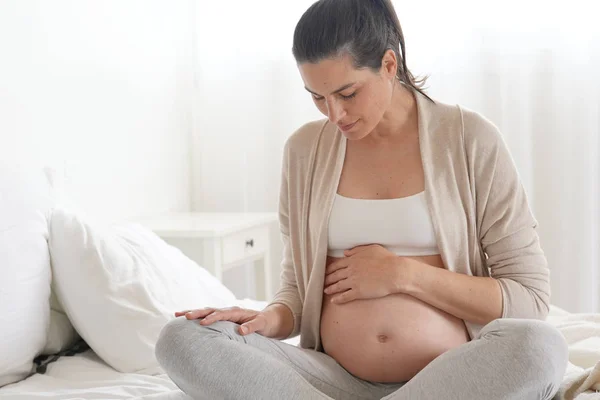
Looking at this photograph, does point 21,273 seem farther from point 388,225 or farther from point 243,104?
point 243,104

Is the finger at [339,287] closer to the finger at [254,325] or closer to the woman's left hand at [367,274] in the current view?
the woman's left hand at [367,274]

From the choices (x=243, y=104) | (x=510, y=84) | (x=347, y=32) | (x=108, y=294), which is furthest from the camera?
(x=243, y=104)

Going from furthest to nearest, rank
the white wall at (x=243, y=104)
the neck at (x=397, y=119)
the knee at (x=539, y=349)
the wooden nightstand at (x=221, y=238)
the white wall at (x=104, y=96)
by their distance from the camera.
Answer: the white wall at (x=243, y=104) → the wooden nightstand at (x=221, y=238) → the white wall at (x=104, y=96) → the neck at (x=397, y=119) → the knee at (x=539, y=349)

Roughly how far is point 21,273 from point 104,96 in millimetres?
1092

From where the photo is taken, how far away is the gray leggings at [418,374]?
43.3 inches

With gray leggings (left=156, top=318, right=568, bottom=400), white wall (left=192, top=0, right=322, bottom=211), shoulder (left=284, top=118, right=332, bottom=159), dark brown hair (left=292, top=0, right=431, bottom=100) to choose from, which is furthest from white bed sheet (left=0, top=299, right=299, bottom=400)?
white wall (left=192, top=0, right=322, bottom=211)

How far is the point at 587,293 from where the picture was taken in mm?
2941

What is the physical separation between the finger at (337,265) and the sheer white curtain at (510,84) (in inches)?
67.8

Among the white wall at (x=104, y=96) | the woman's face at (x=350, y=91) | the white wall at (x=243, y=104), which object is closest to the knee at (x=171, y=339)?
the woman's face at (x=350, y=91)

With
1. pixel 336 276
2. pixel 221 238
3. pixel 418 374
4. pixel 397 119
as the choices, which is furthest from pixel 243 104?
pixel 418 374

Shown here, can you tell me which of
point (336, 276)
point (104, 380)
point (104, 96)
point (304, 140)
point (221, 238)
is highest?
point (104, 96)

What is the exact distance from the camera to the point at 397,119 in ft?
4.84

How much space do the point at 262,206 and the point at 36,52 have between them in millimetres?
1309

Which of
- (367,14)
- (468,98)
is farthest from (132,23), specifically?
(367,14)
